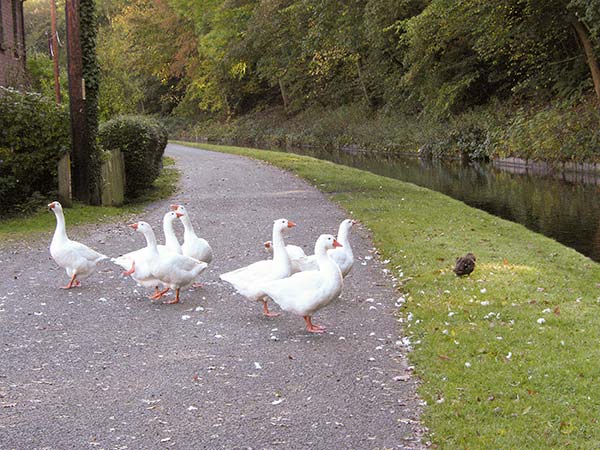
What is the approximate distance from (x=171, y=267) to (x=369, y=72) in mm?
47753

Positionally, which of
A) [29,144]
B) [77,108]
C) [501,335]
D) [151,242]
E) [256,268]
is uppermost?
[77,108]

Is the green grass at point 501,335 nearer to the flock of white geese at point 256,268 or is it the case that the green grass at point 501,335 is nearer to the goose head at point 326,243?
the flock of white geese at point 256,268

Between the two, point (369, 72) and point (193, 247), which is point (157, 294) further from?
point (369, 72)

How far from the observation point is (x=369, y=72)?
55.4 meters

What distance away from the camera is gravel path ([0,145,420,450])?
19.3 ft

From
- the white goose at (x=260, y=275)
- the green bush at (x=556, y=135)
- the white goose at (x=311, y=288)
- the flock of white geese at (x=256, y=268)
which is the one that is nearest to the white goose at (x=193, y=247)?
the flock of white geese at (x=256, y=268)

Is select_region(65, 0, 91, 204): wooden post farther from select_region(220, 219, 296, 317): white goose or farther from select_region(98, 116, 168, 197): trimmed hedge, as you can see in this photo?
select_region(220, 219, 296, 317): white goose

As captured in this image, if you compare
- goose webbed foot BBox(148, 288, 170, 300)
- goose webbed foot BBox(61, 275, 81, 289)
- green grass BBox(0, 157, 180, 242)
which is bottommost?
green grass BBox(0, 157, 180, 242)

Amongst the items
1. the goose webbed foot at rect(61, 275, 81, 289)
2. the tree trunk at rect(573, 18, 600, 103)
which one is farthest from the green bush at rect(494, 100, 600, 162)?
the goose webbed foot at rect(61, 275, 81, 289)

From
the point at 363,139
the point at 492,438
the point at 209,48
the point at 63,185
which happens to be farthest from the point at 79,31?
the point at 209,48

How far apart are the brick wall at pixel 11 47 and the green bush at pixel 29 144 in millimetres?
9653

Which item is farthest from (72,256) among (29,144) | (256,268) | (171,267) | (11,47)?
(11,47)

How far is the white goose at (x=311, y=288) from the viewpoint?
8156mm

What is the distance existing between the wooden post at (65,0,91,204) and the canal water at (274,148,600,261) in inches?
416
